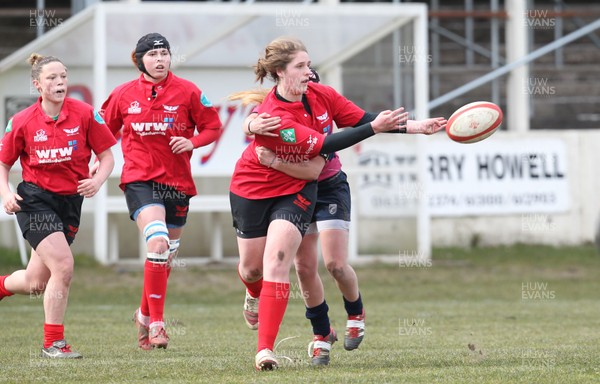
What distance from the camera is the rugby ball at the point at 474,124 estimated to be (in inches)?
277

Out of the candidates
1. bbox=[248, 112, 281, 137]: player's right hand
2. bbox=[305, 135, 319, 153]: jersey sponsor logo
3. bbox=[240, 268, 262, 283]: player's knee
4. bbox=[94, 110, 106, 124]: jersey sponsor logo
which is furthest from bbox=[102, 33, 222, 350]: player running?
bbox=[305, 135, 319, 153]: jersey sponsor logo

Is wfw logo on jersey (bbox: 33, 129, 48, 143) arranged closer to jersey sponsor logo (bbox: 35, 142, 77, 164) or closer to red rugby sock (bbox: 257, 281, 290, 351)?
jersey sponsor logo (bbox: 35, 142, 77, 164)

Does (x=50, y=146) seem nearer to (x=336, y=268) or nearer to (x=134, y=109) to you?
(x=134, y=109)

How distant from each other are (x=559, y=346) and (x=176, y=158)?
2.91 metres

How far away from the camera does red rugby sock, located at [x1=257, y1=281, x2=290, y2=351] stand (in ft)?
21.6

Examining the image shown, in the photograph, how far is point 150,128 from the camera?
8.25 meters

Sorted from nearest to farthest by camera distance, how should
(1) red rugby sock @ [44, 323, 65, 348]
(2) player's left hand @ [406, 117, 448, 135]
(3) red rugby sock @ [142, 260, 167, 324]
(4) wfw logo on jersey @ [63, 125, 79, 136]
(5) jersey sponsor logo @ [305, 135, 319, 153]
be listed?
(5) jersey sponsor logo @ [305, 135, 319, 153], (2) player's left hand @ [406, 117, 448, 135], (1) red rugby sock @ [44, 323, 65, 348], (4) wfw logo on jersey @ [63, 125, 79, 136], (3) red rugby sock @ [142, 260, 167, 324]

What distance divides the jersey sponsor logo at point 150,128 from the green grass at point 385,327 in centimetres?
147

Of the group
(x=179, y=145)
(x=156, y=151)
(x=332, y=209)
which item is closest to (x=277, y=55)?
(x=332, y=209)

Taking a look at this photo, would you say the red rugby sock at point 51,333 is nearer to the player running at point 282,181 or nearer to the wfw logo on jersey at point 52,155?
the wfw logo on jersey at point 52,155

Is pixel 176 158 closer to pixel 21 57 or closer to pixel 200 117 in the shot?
pixel 200 117

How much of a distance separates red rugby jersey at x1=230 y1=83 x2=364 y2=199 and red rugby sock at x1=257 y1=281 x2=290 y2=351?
57 centimetres

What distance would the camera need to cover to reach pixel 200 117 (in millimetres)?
8469

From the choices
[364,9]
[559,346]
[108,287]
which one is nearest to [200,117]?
[559,346]
